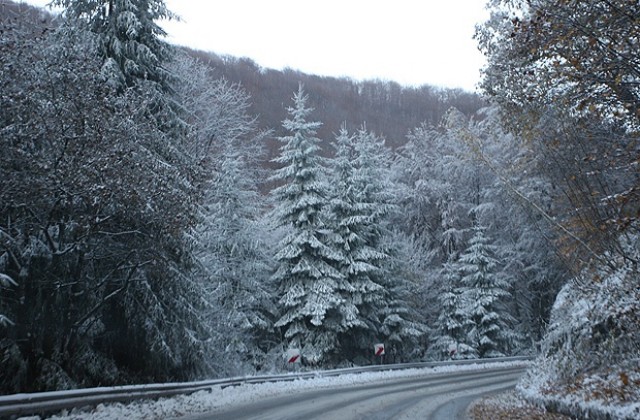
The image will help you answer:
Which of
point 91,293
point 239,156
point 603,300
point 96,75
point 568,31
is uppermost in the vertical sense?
point 239,156

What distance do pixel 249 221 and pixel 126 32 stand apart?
11857mm

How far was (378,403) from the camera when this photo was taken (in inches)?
539

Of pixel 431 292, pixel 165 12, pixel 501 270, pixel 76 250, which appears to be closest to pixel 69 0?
pixel 165 12

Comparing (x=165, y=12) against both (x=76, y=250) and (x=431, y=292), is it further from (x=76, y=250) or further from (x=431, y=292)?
(x=431, y=292)

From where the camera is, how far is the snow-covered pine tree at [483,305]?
33.0 m

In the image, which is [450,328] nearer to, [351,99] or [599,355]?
[599,355]

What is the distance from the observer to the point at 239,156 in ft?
91.1

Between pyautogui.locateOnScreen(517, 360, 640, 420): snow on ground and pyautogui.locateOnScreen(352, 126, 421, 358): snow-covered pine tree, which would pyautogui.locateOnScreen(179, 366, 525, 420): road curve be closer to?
pyautogui.locateOnScreen(517, 360, 640, 420): snow on ground

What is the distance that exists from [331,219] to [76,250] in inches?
664

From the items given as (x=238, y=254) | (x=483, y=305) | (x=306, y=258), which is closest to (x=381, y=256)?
(x=306, y=258)

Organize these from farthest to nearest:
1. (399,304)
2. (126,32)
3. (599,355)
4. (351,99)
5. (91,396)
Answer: (351,99) → (399,304) → (126,32) → (599,355) → (91,396)

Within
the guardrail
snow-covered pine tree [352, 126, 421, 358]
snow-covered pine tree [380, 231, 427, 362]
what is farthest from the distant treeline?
the guardrail

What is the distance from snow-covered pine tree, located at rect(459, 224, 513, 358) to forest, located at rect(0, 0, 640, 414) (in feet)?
0.50

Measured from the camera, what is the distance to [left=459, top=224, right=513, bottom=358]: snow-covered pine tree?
33.0 metres
